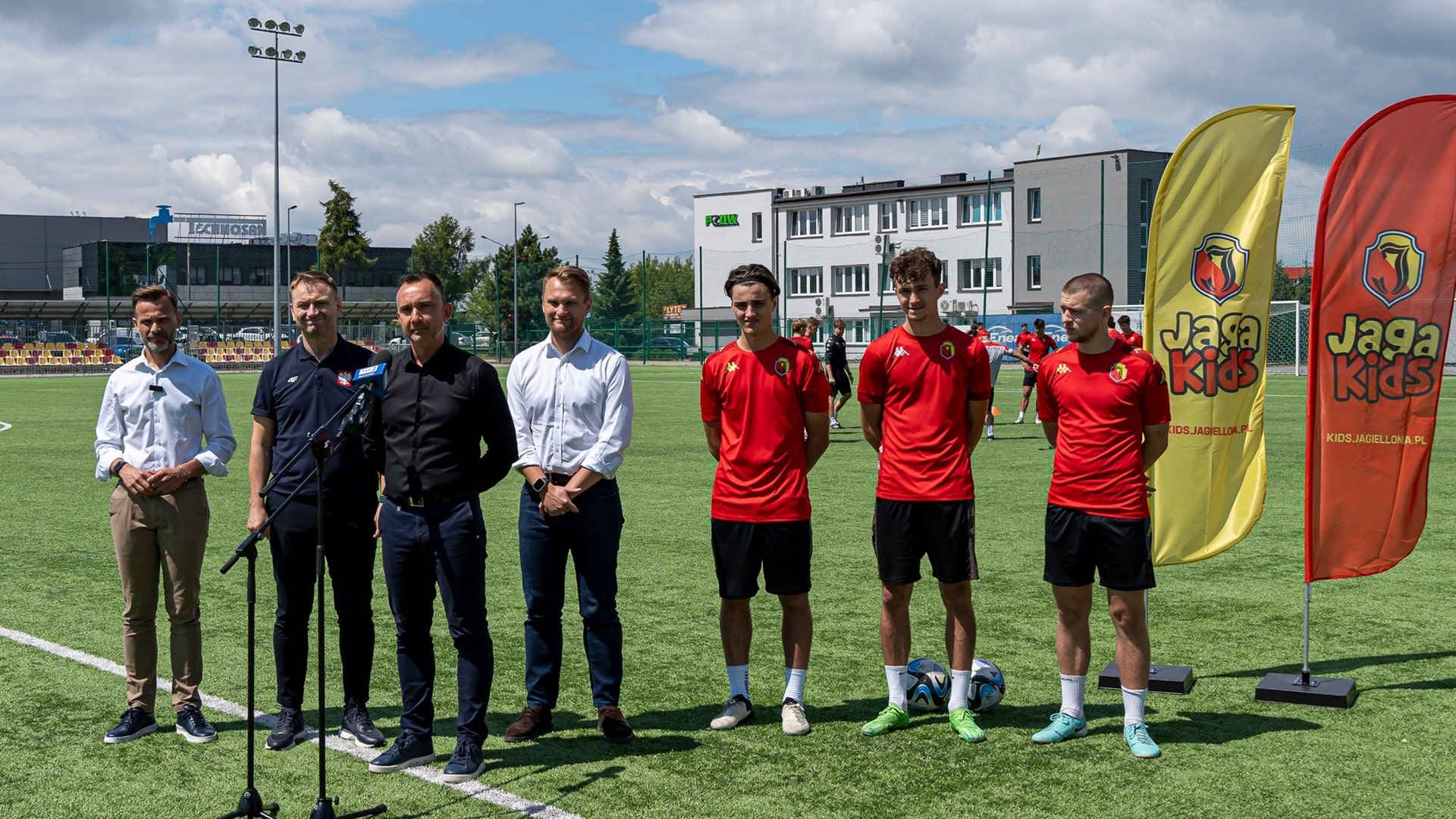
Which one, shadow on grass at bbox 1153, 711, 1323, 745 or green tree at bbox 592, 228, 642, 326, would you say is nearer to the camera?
shadow on grass at bbox 1153, 711, 1323, 745

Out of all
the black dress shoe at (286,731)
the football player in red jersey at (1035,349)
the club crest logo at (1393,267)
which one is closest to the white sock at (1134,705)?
the club crest logo at (1393,267)

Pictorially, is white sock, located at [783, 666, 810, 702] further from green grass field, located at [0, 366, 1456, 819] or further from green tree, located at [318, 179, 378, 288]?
green tree, located at [318, 179, 378, 288]

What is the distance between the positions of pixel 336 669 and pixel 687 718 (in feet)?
6.86

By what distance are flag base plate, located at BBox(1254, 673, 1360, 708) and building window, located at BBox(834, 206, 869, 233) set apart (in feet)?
226

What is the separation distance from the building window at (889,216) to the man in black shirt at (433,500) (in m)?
68.8

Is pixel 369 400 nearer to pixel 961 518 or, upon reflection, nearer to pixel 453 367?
pixel 453 367

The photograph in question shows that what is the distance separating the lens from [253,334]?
6869cm

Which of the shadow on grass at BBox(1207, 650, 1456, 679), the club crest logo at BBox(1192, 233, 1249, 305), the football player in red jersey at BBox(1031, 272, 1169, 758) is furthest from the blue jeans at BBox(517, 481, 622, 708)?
the shadow on grass at BBox(1207, 650, 1456, 679)

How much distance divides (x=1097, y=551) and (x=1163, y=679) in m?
1.25

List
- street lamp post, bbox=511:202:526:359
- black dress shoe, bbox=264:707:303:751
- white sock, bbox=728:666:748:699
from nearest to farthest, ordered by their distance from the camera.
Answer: black dress shoe, bbox=264:707:303:751 < white sock, bbox=728:666:748:699 < street lamp post, bbox=511:202:526:359

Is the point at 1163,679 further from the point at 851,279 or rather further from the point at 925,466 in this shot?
the point at 851,279

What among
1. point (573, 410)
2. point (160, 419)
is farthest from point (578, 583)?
point (160, 419)

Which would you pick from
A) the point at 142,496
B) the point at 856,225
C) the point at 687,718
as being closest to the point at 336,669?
the point at 142,496

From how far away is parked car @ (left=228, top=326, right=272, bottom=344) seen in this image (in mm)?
65062
